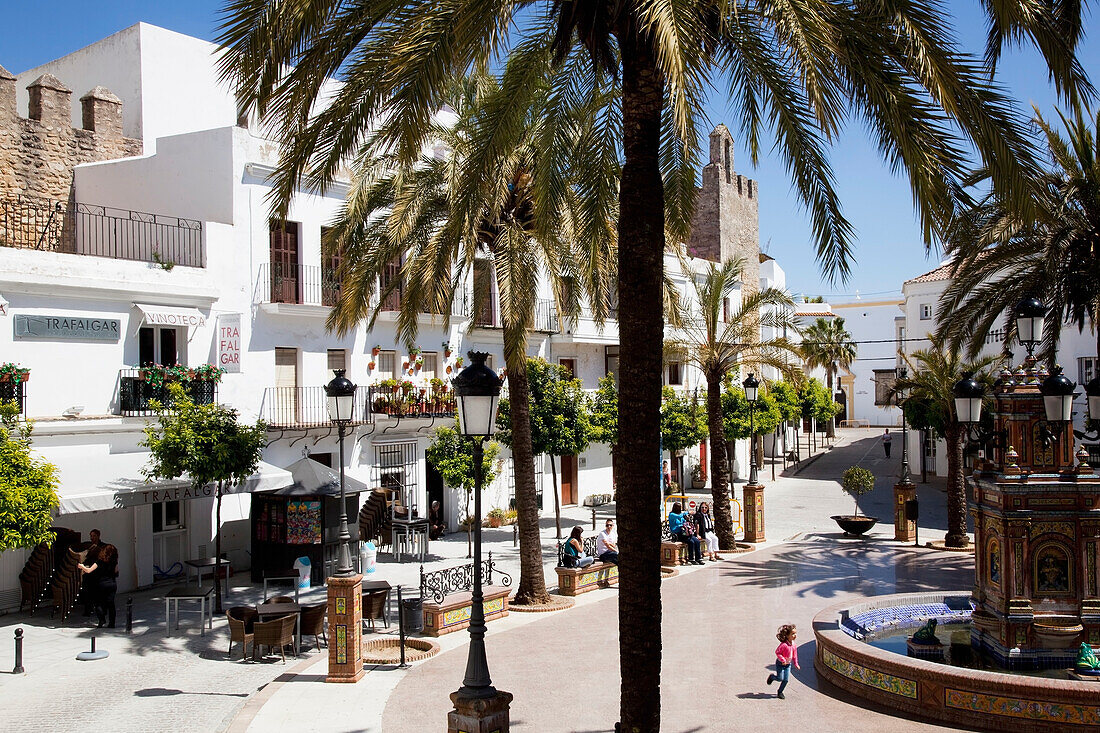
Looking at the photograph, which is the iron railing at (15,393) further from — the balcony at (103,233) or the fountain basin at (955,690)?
the fountain basin at (955,690)

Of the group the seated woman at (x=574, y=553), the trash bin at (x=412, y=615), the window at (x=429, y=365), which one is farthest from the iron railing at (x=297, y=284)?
the trash bin at (x=412, y=615)

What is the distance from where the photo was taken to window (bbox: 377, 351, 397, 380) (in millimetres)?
24375

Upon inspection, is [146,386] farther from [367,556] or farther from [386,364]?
[386,364]

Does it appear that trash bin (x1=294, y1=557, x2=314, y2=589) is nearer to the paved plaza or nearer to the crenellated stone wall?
the paved plaza

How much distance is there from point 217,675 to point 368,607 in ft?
8.14

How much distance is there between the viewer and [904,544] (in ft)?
72.2

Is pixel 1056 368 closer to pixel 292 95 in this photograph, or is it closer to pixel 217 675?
pixel 292 95

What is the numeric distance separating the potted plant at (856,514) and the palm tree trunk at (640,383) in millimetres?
17541

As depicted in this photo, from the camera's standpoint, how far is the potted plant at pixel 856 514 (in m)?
22.7

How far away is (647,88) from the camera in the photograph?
6805mm

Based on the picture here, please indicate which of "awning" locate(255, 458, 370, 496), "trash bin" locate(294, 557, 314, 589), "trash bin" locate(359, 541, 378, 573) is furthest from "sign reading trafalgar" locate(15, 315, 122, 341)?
"trash bin" locate(359, 541, 378, 573)

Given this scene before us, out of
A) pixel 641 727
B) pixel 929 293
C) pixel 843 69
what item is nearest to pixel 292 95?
pixel 843 69

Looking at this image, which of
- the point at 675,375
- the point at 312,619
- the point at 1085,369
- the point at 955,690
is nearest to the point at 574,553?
the point at 312,619

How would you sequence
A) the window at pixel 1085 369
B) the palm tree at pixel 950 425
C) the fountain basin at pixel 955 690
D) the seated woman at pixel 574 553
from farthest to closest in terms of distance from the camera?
the window at pixel 1085 369 < the palm tree at pixel 950 425 < the seated woman at pixel 574 553 < the fountain basin at pixel 955 690
